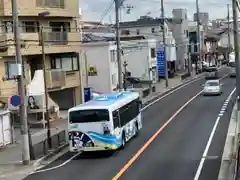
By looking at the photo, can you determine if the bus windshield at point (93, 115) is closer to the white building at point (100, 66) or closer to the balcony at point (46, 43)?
the balcony at point (46, 43)

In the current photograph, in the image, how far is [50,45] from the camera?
1542 inches

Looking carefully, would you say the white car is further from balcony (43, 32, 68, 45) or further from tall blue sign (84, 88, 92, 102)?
balcony (43, 32, 68, 45)

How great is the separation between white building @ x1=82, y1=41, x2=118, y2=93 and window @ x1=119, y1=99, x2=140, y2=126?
2683 cm

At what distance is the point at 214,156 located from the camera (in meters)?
22.1

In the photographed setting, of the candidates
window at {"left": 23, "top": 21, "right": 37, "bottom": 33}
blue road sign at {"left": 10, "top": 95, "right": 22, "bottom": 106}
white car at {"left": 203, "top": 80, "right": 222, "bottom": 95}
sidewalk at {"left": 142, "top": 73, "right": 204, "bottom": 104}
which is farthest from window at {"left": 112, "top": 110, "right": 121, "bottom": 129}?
white car at {"left": 203, "top": 80, "right": 222, "bottom": 95}

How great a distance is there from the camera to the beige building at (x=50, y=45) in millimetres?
35656

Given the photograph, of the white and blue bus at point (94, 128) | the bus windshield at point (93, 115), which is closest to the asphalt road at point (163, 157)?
the white and blue bus at point (94, 128)

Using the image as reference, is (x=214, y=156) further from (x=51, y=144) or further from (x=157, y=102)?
(x=157, y=102)

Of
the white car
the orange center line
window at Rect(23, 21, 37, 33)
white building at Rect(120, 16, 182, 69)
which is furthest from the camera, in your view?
white building at Rect(120, 16, 182, 69)

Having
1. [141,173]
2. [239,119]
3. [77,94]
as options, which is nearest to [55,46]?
A: [77,94]

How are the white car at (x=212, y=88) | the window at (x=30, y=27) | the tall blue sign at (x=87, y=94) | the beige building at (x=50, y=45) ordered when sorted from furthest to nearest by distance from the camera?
the white car at (x=212, y=88) → the tall blue sign at (x=87, y=94) → the window at (x=30, y=27) → the beige building at (x=50, y=45)

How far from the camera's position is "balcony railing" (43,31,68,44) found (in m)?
38.2

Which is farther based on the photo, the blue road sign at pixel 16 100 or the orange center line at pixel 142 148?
the blue road sign at pixel 16 100

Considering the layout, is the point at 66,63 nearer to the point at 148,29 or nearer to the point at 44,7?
the point at 44,7
